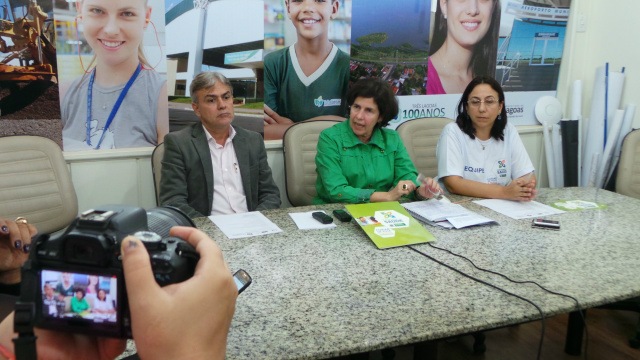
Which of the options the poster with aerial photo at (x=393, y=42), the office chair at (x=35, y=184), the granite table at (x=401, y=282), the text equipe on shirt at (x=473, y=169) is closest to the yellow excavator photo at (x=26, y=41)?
the office chair at (x=35, y=184)

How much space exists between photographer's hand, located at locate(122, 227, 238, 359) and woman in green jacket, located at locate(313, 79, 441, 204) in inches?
66.4

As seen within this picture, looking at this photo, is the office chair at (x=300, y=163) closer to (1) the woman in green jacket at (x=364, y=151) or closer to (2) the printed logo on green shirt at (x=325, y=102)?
(1) the woman in green jacket at (x=364, y=151)

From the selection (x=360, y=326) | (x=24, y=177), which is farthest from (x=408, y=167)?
(x=24, y=177)

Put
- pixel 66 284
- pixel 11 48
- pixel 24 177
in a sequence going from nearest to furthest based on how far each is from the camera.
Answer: pixel 66 284, pixel 24 177, pixel 11 48

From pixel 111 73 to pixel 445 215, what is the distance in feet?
6.50

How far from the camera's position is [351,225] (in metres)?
1.80

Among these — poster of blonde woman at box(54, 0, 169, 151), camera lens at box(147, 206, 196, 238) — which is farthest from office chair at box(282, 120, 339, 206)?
camera lens at box(147, 206, 196, 238)

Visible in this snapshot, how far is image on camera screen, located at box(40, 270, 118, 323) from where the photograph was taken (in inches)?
23.8

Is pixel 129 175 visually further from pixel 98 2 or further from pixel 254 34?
pixel 254 34

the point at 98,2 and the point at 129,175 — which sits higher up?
the point at 98,2

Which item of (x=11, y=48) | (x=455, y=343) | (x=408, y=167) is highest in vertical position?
(x=11, y=48)

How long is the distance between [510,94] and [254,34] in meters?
2.16

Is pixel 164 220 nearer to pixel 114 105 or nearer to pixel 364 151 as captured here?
pixel 364 151

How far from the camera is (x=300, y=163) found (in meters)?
2.72
